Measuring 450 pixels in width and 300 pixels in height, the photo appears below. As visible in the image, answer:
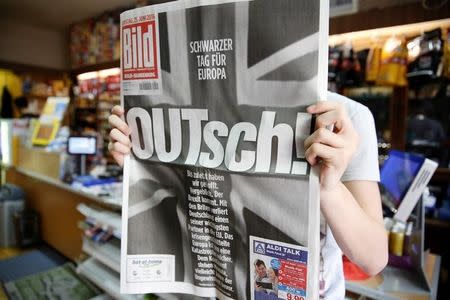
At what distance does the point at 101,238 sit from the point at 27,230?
202cm

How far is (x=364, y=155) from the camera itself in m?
0.71

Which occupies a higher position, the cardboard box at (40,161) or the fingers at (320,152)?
the fingers at (320,152)

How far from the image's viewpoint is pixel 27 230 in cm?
350

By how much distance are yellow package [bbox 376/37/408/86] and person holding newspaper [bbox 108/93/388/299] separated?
230 cm

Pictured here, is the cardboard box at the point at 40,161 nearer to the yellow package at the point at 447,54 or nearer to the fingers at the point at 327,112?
the fingers at the point at 327,112

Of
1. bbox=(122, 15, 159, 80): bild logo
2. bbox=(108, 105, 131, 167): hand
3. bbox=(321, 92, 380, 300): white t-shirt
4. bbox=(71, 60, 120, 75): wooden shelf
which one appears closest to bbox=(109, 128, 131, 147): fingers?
bbox=(108, 105, 131, 167): hand

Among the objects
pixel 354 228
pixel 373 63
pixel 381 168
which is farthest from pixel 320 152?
pixel 373 63

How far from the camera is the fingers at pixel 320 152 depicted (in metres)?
0.54

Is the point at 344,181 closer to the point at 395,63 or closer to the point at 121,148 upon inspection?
→ the point at 121,148

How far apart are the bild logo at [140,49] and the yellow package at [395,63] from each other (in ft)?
8.45

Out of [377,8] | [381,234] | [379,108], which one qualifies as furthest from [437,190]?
[381,234]

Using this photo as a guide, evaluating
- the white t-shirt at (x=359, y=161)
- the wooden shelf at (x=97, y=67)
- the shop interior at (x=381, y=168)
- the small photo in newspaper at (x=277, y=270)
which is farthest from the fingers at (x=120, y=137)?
the wooden shelf at (x=97, y=67)

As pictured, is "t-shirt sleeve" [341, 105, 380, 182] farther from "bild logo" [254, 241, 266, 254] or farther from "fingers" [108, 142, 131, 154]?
"fingers" [108, 142, 131, 154]

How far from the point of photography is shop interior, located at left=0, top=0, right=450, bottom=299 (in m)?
1.33
